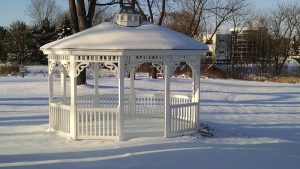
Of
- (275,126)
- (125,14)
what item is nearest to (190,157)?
(125,14)

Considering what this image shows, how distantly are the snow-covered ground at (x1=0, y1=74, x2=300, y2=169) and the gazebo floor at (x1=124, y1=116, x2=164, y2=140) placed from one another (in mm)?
466

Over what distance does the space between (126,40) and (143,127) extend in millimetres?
3413

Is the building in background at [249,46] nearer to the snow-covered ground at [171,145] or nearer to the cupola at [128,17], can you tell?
the snow-covered ground at [171,145]

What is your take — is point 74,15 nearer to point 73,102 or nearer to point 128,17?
point 128,17

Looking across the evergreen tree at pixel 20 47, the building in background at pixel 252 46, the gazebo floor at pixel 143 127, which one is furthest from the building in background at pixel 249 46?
the gazebo floor at pixel 143 127

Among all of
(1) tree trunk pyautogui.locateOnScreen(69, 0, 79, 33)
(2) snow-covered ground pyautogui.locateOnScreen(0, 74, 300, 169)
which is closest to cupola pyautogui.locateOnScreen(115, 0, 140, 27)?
(2) snow-covered ground pyautogui.locateOnScreen(0, 74, 300, 169)

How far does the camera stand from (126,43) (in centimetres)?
1148

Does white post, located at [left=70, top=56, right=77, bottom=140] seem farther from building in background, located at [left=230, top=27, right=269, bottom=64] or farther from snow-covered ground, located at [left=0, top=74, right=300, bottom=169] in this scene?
building in background, located at [left=230, top=27, right=269, bottom=64]

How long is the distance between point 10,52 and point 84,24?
102ft

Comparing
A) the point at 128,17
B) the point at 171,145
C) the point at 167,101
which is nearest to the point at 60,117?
the point at 167,101

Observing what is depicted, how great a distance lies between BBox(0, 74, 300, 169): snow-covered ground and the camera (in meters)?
9.57

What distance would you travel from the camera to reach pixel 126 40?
1166 cm

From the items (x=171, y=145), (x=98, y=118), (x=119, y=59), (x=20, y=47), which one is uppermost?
(x=20, y=47)

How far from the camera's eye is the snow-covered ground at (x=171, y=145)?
31.4ft
